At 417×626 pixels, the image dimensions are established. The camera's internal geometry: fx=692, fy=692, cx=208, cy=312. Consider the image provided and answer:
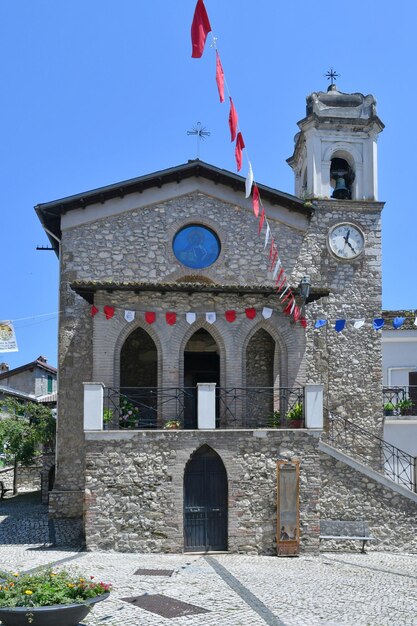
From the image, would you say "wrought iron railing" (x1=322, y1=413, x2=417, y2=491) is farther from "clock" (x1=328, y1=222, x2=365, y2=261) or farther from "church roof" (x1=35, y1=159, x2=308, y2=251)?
"church roof" (x1=35, y1=159, x2=308, y2=251)

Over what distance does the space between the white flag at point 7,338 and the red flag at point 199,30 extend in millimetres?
11154

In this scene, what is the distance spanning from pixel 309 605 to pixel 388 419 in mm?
12581

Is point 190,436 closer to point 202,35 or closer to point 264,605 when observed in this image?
point 264,605

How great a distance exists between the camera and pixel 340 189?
845 inches

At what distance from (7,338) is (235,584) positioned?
9133 millimetres

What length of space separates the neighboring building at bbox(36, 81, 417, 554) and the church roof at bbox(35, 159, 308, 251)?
55 mm

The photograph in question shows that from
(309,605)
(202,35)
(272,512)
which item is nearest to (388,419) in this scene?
(272,512)

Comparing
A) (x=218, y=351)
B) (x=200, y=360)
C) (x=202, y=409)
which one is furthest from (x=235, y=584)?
(x=200, y=360)

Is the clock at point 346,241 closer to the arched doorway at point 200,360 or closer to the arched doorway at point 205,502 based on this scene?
the arched doorway at point 200,360

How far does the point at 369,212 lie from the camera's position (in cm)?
2109

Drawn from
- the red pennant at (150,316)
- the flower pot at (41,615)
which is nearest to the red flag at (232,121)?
the red pennant at (150,316)

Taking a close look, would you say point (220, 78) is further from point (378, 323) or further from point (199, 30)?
point (378, 323)

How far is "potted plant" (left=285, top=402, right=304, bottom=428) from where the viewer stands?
16422 mm

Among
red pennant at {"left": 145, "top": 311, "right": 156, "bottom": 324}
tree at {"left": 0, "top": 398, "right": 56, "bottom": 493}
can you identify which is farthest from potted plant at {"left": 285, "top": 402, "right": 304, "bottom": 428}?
tree at {"left": 0, "top": 398, "right": 56, "bottom": 493}
